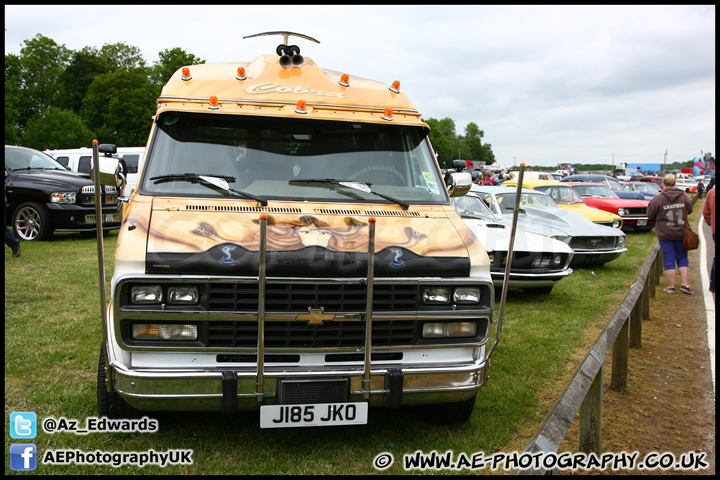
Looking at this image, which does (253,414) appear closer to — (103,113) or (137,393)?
(137,393)

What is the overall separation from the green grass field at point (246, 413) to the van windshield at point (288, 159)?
1704 mm

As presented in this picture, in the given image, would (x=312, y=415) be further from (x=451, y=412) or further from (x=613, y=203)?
(x=613, y=203)

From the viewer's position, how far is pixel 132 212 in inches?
158

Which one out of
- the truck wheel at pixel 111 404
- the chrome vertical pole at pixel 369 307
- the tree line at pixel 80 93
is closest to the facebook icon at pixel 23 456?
the truck wheel at pixel 111 404

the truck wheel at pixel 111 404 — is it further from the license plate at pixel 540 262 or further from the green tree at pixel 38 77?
the green tree at pixel 38 77

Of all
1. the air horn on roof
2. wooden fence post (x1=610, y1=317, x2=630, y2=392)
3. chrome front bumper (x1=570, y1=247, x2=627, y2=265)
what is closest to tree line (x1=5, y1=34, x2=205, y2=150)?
chrome front bumper (x1=570, y1=247, x2=627, y2=265)

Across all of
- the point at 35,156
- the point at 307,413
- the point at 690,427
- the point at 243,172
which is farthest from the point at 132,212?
the point at 35,156

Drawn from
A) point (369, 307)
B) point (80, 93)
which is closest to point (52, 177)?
point (369, 307)

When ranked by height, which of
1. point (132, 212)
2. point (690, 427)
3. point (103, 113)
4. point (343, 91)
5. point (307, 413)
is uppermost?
point (103, 113)

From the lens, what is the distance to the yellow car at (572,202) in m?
15.3

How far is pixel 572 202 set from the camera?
1628cm

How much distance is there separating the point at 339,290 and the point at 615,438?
2489 mm

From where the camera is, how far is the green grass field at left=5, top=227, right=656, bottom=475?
3.88 meters

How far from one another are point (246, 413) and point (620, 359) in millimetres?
3299
